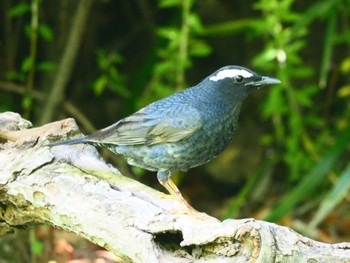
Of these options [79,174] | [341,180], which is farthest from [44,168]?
[341,180]

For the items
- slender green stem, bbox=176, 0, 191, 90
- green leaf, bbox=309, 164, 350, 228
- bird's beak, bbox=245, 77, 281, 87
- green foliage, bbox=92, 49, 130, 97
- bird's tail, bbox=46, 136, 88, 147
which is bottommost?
bird's tail, bbox=46, 136, 88, 147

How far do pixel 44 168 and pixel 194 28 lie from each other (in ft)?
9.02

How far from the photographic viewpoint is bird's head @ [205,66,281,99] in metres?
4.26

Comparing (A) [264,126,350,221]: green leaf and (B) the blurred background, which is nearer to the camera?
(A) [264,126,350,221]: green leaf

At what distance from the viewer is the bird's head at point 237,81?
14.0 ft

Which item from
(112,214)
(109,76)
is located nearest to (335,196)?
(112,214)

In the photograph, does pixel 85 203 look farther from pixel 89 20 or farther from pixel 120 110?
pixel 120 110

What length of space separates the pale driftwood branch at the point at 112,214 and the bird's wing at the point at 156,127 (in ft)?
0.71

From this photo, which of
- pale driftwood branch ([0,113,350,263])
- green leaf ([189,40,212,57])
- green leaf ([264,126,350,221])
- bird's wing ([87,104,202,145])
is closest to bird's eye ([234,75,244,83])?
bird's wing ([87,104,202,145])

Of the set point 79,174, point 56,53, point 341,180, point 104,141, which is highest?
point 56,53

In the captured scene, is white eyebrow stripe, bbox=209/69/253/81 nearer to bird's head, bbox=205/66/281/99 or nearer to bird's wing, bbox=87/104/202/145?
bird's head, bbox=205/66/281/99

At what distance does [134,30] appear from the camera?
796cm

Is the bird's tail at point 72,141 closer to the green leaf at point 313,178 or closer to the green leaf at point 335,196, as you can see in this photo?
the green leaf at point 335,196

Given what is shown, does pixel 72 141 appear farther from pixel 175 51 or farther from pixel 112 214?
pixel 175 51
